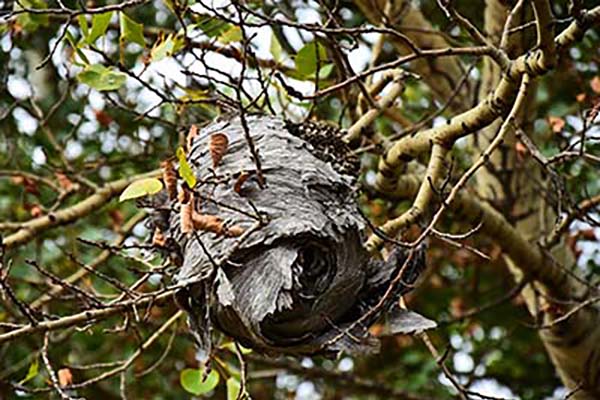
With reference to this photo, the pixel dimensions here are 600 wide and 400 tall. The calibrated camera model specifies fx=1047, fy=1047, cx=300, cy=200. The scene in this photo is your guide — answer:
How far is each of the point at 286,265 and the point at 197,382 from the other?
0.76 metres

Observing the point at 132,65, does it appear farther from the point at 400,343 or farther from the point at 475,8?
the point at 400,343

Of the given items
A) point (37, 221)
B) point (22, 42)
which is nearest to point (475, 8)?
point (22, 42)

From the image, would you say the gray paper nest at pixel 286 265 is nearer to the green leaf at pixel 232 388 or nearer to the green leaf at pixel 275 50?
the green leaf at pixel 232 388

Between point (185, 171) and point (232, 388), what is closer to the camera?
point (185, 171)

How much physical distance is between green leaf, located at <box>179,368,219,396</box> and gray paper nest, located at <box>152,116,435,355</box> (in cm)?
59

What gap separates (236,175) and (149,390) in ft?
9.33

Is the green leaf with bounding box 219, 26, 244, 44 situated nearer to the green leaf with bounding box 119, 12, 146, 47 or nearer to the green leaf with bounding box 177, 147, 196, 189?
the green leaf with bounding box 119, 12, 146, 47

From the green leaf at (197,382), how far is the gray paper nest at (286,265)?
1.94ft

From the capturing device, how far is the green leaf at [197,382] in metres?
2.16

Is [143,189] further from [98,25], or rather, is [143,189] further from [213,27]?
[213,27]

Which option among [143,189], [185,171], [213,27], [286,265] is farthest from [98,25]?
[286,265]

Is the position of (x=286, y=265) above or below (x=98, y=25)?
below

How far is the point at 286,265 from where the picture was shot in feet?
4.90

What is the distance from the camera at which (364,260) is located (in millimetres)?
1631
